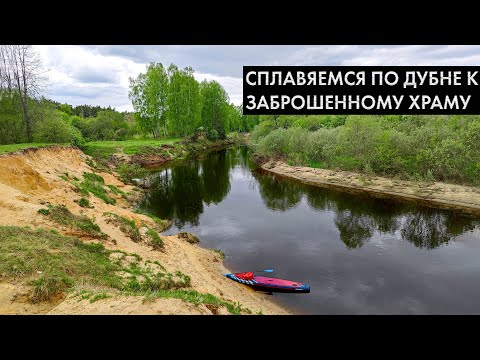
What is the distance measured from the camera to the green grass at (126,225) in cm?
1819

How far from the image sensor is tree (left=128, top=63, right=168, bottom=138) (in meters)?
66.9

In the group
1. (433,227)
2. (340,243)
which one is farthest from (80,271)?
(433,227)

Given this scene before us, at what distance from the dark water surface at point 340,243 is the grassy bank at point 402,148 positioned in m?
7.45

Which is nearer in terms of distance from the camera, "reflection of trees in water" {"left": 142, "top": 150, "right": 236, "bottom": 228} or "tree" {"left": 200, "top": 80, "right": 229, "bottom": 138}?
"reflection of trees in water" {"left": 142, "top": 150, "right": 236, "bottom": 228}

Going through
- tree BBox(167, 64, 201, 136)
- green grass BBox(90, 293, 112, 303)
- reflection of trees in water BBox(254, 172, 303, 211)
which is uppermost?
tree BBox(167, 64, 201, 136)

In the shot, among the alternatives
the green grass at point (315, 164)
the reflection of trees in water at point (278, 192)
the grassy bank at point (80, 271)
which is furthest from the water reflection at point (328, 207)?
the grassy bank at point (80, 271)

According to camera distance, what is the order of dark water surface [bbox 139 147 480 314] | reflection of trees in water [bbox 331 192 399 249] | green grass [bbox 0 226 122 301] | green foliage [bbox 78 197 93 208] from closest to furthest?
green grass [bbox 0 226 122 301], dark water surface [bbox 139 147 480 314], green foliage [bbox 78 197 93 208], reflection of trees in water [bbox 331 192 399 249]

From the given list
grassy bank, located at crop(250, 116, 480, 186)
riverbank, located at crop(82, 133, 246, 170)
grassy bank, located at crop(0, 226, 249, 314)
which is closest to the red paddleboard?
grassy bank, located at crop(0, 226, 249, 314)

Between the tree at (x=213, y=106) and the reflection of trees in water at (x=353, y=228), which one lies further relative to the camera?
the tree at (x=213, y=106)

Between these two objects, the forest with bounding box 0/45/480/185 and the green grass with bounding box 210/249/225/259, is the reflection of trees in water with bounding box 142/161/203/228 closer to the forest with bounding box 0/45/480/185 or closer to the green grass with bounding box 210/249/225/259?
the green grass with bounding box 210/249/225/259

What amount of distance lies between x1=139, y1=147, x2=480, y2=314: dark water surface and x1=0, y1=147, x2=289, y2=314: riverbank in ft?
10.1

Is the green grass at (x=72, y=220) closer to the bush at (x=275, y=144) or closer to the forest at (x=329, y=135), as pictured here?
the forest at (x=329, y=135)

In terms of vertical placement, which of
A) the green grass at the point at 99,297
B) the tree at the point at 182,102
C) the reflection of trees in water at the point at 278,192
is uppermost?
the tree at the point at 182,102
